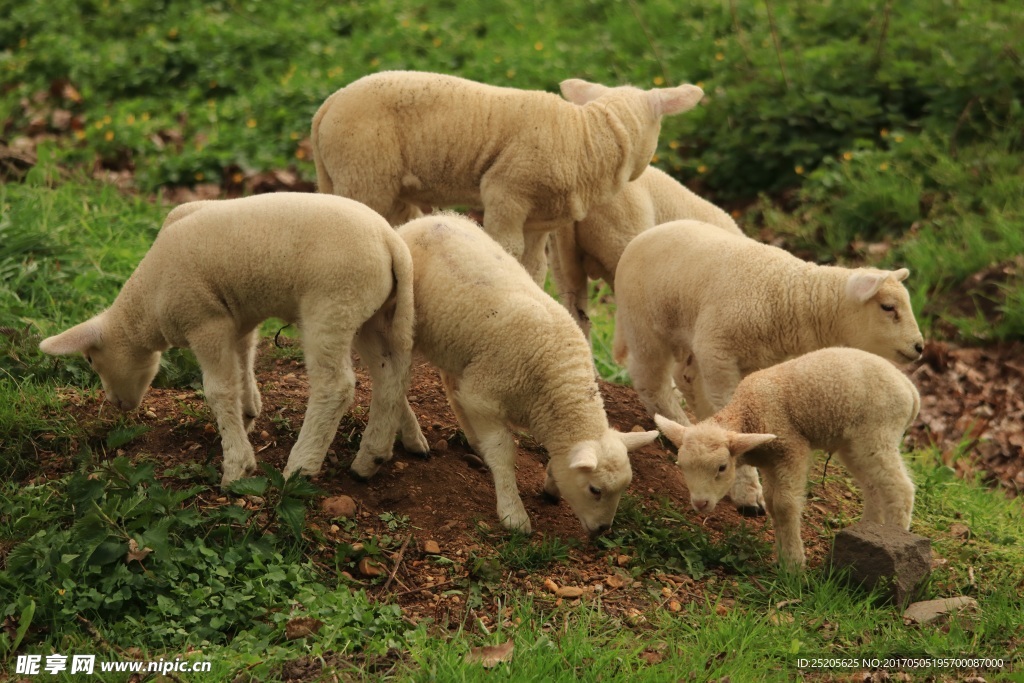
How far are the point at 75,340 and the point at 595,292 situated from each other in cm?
492

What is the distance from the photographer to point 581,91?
Result: 24.0 ft

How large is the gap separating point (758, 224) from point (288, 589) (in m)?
6.95

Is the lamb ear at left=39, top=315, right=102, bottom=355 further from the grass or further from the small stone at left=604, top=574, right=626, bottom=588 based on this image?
the small stone at left=604, top=574, right=626, bottom=588

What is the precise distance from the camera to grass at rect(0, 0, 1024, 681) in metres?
4.66

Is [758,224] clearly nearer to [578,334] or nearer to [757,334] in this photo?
[757,334]

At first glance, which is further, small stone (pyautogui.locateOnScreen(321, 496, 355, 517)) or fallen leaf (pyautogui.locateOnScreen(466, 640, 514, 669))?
small stone (pyautogui.locateOnScreen(321, 496, 355, 517))

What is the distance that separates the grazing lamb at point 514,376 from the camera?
208 inches

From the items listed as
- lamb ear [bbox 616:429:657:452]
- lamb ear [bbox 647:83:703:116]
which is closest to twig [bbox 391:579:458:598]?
lamb ear [bbox 616:429:657:452]

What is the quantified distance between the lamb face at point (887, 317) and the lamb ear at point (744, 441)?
1.15 meters

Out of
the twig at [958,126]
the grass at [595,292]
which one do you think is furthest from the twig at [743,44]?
the twig at [958,126]

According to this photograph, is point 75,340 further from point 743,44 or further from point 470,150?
point 743,44

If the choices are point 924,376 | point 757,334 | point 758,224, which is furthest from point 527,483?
point 758,224

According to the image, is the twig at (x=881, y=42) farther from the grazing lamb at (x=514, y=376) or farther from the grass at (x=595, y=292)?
the grazing lamb at (x=514, y=376)

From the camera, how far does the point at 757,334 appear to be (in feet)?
19.9
